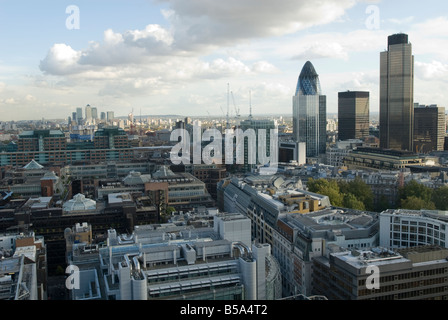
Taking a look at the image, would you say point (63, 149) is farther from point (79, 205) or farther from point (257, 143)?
point (79, 205)

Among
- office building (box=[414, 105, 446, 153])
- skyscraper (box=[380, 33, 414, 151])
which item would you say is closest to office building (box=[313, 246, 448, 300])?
skyscraper (box=[380, 33, 414, 151])

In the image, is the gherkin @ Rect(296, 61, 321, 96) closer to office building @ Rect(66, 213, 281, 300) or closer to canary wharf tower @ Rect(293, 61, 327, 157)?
canary wharf tower @ Rect(293, 61, 327, 157)

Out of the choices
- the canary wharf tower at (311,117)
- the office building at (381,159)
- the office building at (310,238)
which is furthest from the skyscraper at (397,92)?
the office building at (310,238)

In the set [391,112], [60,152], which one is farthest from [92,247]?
[391,112]

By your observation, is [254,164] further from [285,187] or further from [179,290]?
[179,290]

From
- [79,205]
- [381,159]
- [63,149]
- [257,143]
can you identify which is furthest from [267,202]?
[63,149]
